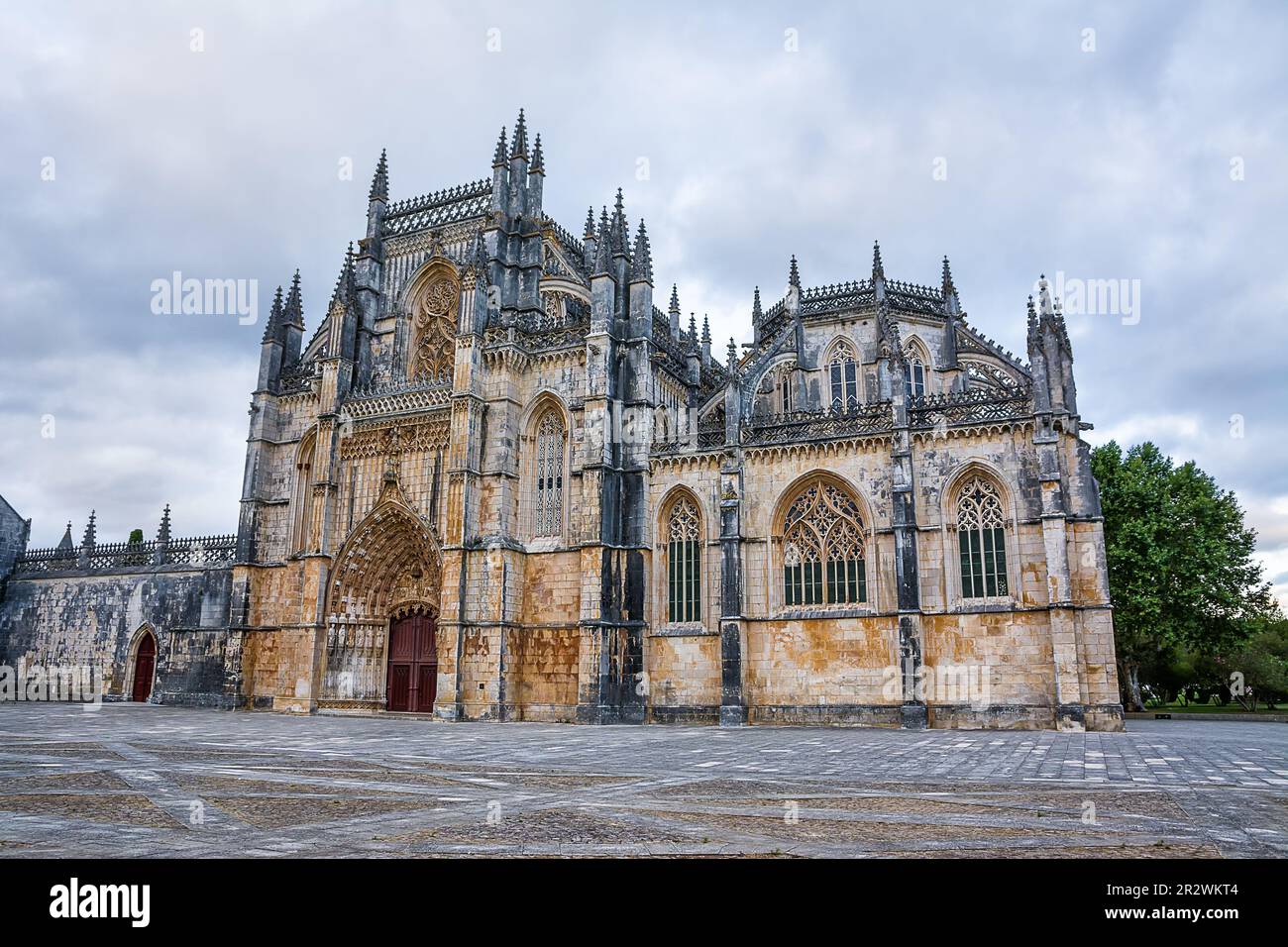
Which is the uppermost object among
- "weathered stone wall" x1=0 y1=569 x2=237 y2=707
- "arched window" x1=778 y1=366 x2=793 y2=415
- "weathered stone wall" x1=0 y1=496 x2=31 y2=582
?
"arched window" x1=778 y1=366 x2=793 y2=415

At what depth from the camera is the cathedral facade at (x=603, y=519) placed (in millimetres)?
24672

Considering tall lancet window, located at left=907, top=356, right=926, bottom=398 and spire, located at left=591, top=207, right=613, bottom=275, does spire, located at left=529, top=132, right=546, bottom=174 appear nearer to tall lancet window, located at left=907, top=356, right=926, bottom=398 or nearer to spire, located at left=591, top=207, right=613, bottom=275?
spire, located at left=591, top=207, right=613, bottom=275

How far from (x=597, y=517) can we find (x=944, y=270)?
21994 millimetres

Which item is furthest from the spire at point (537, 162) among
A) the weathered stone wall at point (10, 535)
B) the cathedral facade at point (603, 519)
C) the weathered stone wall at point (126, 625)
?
the weathered stone wall at point (10, 535)

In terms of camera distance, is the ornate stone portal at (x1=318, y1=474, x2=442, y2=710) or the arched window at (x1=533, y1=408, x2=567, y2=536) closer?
the arched window at (x1=533, y1=408, x2=567, y2=536)

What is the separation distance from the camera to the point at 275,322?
36.5m

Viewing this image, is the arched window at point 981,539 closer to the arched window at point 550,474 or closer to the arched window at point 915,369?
the arched window at point 915,369

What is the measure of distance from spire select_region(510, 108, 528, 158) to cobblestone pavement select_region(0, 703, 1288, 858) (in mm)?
25128

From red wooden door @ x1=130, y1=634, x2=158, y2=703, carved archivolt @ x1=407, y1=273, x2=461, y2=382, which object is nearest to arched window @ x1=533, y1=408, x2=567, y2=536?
carved archivolt @ x1=407, y1=273, x2=461, y2=382

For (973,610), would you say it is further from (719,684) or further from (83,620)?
(83,620)

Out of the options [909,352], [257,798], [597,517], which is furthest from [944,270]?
[257,798]

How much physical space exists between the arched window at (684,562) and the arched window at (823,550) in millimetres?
2935

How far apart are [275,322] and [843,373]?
24769 mm

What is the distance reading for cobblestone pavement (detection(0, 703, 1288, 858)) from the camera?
6.14 m
